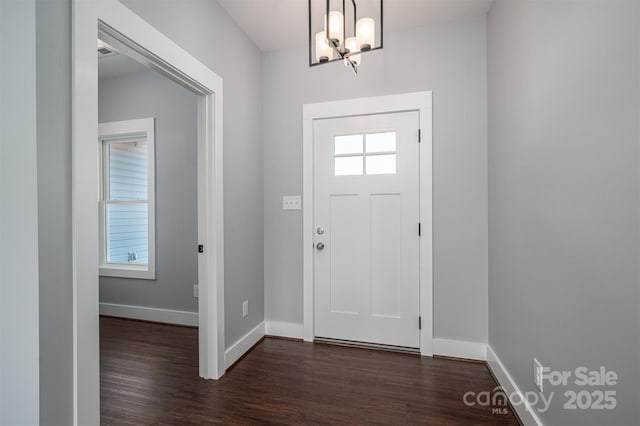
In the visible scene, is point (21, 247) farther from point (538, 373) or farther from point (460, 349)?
point (460, 349)

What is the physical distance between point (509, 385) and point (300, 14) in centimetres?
298

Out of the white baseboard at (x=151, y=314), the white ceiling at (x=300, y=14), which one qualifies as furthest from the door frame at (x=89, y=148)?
the white baseboard at (x=151, y=314)

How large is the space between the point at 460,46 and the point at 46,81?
104 inches

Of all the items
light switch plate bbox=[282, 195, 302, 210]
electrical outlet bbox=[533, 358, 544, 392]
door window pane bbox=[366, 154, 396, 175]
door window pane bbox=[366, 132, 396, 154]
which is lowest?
electrical outlet bbox=[533, 358, 544, 392]

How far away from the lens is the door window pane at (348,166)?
8.31 ft

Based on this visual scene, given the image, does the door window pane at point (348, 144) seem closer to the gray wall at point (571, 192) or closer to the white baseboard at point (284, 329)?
the gray wall at point (571, 192)

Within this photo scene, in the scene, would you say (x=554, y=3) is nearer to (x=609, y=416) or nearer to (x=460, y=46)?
(x=460, y=46)

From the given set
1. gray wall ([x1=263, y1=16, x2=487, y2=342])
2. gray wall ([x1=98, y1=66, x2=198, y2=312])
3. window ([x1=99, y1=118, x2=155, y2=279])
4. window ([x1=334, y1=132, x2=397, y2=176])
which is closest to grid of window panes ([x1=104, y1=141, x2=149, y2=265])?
window ([x1=99, y1=118, x2=155, y2=279])

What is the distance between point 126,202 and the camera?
3.38m

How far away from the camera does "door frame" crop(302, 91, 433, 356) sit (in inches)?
93.1

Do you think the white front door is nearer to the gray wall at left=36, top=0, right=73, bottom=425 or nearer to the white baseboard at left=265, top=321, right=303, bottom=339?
the white baseboard at left=265, top=321, right=303, bottom=339

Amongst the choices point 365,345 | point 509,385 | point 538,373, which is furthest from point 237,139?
point 509,385

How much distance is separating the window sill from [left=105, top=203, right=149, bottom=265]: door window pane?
10 cm

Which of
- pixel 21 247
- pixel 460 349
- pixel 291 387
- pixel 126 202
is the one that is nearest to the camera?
pixel 21 247
